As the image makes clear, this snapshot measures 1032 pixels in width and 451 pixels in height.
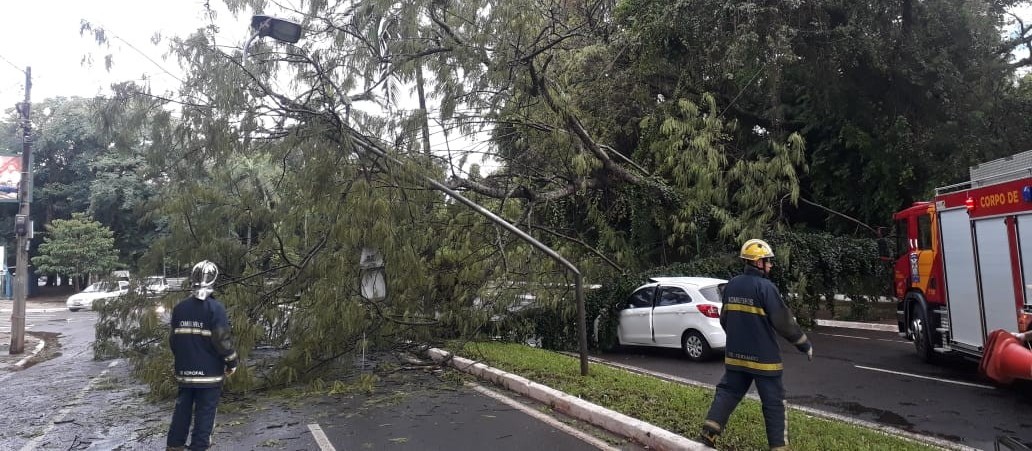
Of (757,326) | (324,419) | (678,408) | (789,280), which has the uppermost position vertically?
(789,280)

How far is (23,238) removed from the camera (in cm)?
1473

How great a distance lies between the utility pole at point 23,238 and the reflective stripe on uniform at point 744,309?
1563 centimetres

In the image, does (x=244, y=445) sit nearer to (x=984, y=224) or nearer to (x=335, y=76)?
(x=335, y=76)

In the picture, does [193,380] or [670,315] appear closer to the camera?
[193,380]

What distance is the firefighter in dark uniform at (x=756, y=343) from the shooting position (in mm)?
4949

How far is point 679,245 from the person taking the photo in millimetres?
16891

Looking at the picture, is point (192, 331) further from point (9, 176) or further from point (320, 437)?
point (9, 176)

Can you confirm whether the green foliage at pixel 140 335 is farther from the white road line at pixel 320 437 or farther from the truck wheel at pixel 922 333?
the truck wheel at pixel 922 333

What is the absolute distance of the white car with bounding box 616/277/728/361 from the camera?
35.1 feet

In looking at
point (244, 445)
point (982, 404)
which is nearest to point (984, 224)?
point (982, 404)

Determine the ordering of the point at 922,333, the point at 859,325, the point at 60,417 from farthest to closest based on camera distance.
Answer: the point at 859,325 < the point at 922,333 < the point at 60,417

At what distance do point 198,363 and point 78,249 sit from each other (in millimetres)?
35253

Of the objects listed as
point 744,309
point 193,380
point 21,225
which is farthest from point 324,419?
point 21,225

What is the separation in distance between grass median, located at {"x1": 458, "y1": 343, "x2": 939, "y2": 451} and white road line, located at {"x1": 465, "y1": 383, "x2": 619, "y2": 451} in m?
0.50
